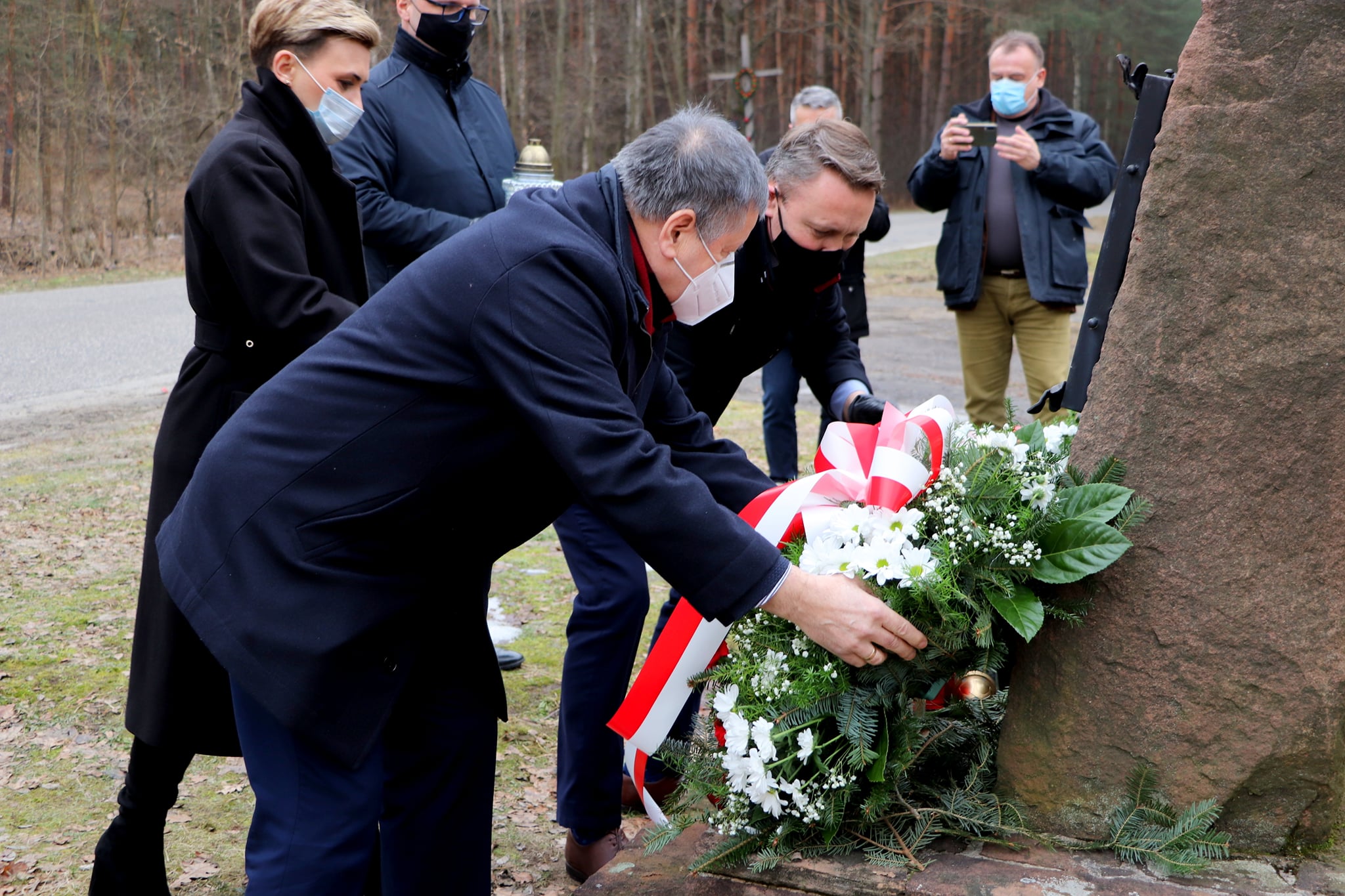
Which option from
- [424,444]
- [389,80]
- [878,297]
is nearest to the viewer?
[424,444]

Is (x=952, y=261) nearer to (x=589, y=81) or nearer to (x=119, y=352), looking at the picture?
(x=119, y=352)

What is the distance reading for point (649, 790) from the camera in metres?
3.40

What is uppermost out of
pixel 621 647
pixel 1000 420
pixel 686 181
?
pixel 686 181

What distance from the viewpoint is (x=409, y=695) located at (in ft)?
7.78

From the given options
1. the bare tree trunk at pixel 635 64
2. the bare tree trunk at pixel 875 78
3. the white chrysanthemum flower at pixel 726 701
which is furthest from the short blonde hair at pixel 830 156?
the bare tree trunk at pixel 635 64

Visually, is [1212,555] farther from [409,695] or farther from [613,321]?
[409,695]

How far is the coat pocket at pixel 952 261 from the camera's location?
562 cm

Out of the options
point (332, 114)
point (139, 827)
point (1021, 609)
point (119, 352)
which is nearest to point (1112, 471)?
point (1021, 609)

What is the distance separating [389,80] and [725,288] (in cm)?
204

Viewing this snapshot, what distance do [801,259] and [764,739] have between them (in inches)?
58.9

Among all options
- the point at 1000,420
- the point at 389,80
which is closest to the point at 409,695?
the point at 389,80

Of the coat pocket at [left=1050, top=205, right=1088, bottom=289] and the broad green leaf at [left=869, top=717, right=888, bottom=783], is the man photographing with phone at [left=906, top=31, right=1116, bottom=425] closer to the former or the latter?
the coat pocket at [left=1050, top=205, right=1088, bottom=289]

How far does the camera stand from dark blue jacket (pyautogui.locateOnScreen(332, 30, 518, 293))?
3.73m

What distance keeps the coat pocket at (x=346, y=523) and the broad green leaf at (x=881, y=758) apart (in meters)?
0.94
